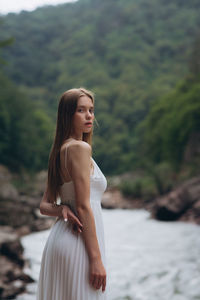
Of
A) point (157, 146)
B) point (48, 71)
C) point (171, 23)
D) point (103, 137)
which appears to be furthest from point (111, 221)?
point (171, 23)

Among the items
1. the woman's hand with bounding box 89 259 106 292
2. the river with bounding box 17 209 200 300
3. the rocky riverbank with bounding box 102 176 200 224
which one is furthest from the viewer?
the rocky riverbank with bounding box 102 176 200 224

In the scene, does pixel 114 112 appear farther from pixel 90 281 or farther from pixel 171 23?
pixel 90 281

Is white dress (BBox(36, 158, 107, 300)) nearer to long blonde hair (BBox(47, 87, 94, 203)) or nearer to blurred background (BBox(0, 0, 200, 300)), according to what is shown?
long blonde hair (BBox(47, 87, 94, 203))

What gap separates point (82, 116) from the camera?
2.11m

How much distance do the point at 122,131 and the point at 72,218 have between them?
57.4 meters

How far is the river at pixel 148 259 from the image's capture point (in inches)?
345

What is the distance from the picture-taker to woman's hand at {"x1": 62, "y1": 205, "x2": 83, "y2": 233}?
195 centimetres

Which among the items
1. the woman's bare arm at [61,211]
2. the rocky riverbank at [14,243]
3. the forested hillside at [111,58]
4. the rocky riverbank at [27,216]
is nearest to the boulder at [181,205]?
the rocky riverbank at [27,216]

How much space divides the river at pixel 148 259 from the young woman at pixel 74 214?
18.3ft

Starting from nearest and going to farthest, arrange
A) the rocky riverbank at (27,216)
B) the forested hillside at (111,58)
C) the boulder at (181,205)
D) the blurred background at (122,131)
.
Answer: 1. the rocky riverbank at (27,216)
2. the blurred background at (122,131)
3. the boulder at (181,205)
4. the forested hillside at (111,58)

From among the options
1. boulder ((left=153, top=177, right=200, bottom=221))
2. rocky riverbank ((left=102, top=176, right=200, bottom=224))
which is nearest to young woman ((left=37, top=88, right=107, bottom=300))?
rocky riverbank ((left=102, top=176, right=200, bottom=224))

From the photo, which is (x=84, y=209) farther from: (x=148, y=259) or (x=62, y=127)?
(x=148, y=259)

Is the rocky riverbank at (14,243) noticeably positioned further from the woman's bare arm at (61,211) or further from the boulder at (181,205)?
the woman's bare arm at (61,211)

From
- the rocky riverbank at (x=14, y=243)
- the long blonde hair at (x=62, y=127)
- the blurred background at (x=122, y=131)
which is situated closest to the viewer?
the long blonde hair at (x=62, y=127)
